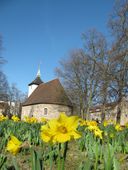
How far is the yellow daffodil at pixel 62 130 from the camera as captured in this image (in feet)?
5.65

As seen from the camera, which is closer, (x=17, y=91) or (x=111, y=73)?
(x=111, y=73)

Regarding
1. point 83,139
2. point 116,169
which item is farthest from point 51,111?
point 116,169

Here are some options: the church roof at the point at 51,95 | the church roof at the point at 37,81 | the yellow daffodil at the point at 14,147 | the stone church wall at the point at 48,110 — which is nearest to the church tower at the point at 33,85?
the church roof at the point at 37,81

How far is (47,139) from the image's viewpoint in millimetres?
1807

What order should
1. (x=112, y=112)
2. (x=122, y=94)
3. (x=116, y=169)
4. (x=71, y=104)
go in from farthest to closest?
(x=71, y=104)
(x=112, y=112)
(x=122, y=94)
(x=116, y=169)

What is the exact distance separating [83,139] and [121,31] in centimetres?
2081

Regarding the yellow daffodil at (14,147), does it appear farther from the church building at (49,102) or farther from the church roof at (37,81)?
the church roof at (37,81)

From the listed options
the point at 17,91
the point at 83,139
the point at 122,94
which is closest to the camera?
the point at 83,139

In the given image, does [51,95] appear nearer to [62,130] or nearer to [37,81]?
[37,81]

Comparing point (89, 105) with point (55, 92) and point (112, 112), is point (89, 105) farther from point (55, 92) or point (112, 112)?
point (55, 92)

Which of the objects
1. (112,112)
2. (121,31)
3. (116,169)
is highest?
(121,31)

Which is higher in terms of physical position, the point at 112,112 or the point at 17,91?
the point at 17,91

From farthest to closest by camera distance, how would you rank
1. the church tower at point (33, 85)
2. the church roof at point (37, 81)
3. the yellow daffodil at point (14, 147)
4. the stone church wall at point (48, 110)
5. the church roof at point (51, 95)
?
the church roof at point (37, 81) < the church tower at point (33, 85) < the stone church wall at point (48, 110) < the church roof at point (51, 95) < the yellow daffodil at point (14, 147)

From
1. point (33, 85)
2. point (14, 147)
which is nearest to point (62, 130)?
point (14, 147)
